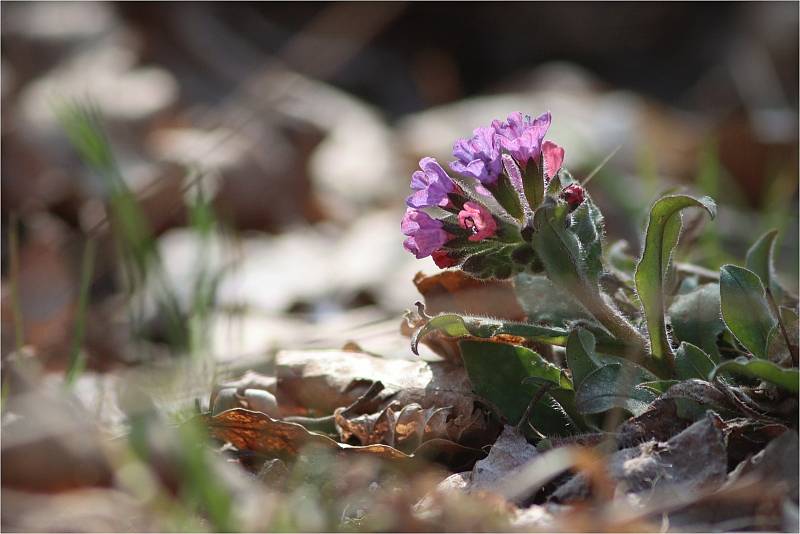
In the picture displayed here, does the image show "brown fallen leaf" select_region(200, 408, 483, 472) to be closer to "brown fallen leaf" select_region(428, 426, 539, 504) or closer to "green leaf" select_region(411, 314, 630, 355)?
"brown fallen leaf" select_region(428, 426, 539, 504)

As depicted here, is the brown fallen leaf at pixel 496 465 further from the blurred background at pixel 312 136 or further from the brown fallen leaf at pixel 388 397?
the blurred background at pixel 312 136

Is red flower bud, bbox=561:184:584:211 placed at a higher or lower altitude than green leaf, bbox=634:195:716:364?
higher

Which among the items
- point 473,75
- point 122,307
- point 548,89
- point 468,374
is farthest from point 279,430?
point 473,75

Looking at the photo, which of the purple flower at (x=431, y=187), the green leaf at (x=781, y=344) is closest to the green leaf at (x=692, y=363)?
the green leaf at (x=781, y=344)

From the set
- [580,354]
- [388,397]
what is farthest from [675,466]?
[388,397]

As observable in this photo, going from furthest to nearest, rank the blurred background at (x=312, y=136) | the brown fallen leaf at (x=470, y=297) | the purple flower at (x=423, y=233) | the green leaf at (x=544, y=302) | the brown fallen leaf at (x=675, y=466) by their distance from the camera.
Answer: the blurred background at (x=312, y=136), the brown fallen leaf at (x=470, y=297), the green leaf at (x=544, y=302), the purple flower at (x=423, y=233), the brown fallen leaf at (x=675, y=466)

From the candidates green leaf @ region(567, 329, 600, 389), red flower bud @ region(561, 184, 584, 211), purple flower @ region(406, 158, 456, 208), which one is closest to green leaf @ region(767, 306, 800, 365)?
green leaf @ region(567, 329, 600, 389)
